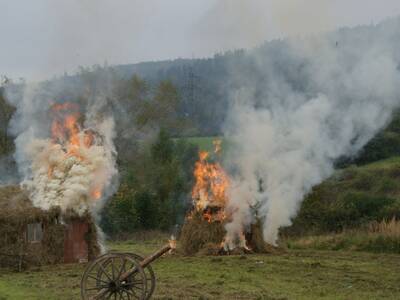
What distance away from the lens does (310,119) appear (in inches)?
1045

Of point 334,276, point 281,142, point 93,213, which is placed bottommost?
point 334,276

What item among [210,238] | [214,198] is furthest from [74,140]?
[210,238]

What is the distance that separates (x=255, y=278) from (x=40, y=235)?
9.76m

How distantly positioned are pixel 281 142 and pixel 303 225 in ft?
28.7

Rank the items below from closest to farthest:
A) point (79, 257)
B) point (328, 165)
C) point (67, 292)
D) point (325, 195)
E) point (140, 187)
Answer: point (67, 292)
point (79, 257)
point (328, 165)
point (325, 195)
point (140, 187)

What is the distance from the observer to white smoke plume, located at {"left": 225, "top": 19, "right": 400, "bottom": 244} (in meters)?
25.5

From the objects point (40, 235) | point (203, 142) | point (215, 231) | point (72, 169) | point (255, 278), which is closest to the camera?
point (255, 278)

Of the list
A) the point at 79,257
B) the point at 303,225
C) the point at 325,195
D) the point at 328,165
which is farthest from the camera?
the point at 325,195

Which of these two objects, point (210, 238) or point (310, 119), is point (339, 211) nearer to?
point (310, 119)

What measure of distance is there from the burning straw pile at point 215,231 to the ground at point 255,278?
138 cm

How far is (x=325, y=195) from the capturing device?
36812mm

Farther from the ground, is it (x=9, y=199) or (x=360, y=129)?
(x=360, y=129)

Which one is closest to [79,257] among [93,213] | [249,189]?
[93,213]

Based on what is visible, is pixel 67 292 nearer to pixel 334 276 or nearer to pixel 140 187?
pixel 334 276
